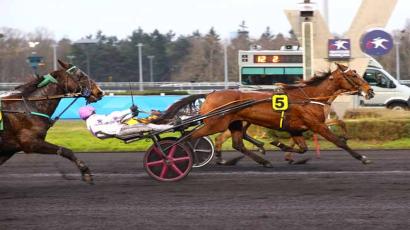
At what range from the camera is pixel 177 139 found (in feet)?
29.9

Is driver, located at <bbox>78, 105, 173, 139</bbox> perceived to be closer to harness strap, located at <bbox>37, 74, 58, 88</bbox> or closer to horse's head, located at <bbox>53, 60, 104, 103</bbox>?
horse's head, located at <bbox>53, 60, 104, 103</bbox>

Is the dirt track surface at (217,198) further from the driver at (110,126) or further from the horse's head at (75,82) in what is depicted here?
the horse's head at (75,82)

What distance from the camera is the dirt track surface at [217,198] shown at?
6016mm

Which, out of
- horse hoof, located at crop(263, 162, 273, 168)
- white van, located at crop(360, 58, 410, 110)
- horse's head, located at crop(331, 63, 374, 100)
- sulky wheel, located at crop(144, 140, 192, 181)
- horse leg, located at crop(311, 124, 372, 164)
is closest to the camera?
sulky wheel, located at crop(144, 140, 192, 181)

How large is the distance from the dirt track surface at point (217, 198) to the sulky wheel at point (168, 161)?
17 centimetres

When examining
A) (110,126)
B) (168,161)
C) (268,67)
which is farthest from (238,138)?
(268,67)

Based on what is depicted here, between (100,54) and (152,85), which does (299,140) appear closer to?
(152,85)

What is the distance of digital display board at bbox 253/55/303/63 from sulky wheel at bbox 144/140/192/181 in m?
16.5

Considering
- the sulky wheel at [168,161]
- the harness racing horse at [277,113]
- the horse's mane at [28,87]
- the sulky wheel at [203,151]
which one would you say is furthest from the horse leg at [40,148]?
the sulky wheel at [203,151]

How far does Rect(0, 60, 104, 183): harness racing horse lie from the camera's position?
314 inches

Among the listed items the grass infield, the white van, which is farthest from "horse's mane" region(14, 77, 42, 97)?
the white van

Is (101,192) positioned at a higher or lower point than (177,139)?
lower

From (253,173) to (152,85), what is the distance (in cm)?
4143

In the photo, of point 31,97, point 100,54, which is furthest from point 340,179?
point 100,54
